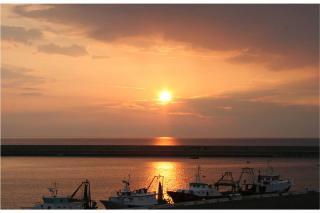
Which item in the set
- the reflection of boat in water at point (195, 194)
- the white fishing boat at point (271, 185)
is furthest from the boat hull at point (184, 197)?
the white fishing boat at point (271, 185)

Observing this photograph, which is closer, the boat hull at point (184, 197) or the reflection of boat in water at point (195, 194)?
the boat hull at point (184, 197)

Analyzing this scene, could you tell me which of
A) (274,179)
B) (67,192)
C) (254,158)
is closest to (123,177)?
(67,192)

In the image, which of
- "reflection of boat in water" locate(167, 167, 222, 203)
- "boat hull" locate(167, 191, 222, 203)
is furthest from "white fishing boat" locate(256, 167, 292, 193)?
"boat hull" locate(167, 191, 222, 203)

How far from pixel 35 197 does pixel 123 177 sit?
66.7ft

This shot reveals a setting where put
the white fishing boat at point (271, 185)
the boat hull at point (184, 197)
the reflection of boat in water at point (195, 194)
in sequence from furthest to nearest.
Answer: the white fishing boat at point (271, 185) → the reflection of boat in water at point (195, 194) → the boat hull at point (184, 197)

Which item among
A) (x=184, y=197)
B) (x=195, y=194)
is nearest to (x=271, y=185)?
(x=195, y=194)

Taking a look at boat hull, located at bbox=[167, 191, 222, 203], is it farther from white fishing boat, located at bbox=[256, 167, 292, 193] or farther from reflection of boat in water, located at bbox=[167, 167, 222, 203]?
white fishing boat, located at bbox=[256, 167, 292, 193]

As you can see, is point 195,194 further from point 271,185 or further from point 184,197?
point 271,185

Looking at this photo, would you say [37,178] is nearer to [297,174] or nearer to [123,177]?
[123,177]

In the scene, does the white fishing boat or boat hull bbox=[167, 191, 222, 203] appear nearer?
boat hull bbox=[167, 191, 222, 203]

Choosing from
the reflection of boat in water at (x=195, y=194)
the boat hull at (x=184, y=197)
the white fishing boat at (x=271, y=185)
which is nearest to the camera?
the boat hull at (x=184, y=197)

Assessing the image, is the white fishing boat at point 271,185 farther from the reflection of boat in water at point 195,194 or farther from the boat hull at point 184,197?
the boat hull at point 184,197

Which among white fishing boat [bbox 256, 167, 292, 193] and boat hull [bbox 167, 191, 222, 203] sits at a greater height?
white fishing boat [bbox 256, 167, 292, 193]

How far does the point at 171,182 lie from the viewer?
59219 mm
